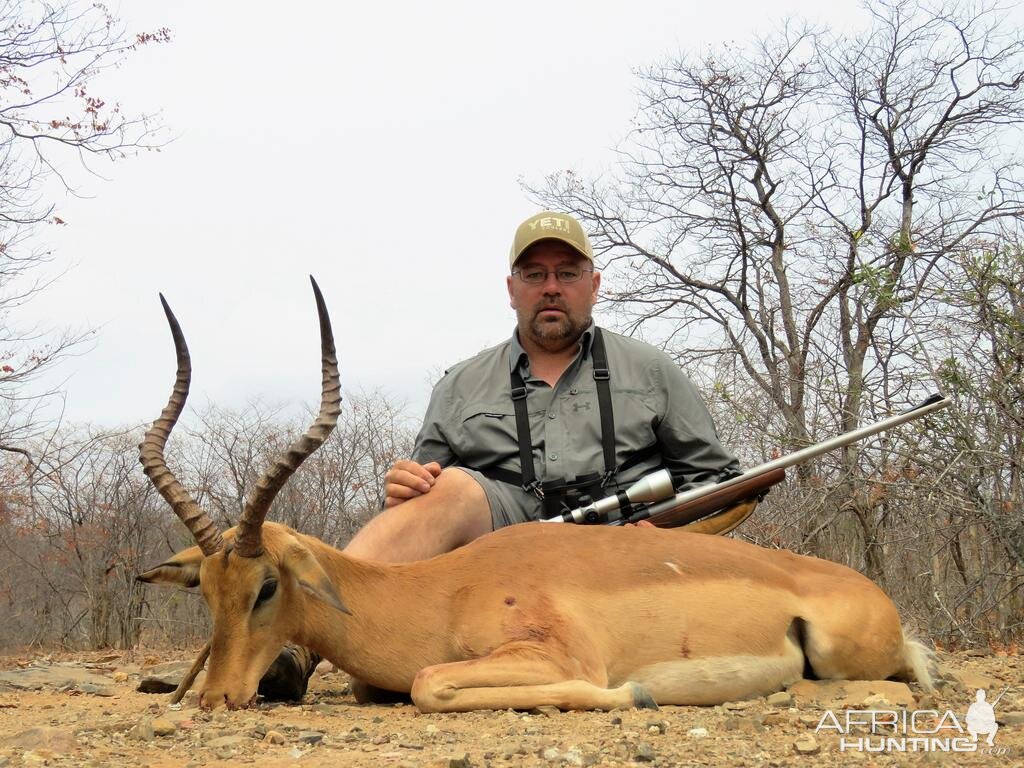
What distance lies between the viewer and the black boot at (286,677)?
5023 millimetres

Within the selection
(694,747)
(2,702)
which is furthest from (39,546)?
(694,747)

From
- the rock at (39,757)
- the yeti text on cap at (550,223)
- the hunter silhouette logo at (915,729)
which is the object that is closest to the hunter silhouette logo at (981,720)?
the hunter silhouette logo at (915,729)

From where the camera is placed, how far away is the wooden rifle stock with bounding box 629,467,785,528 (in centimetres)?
632

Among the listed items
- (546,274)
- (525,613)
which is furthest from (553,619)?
(546,274)

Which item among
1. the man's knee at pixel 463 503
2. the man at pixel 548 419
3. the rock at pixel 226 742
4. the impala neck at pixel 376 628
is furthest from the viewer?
the man at pixel 548 419

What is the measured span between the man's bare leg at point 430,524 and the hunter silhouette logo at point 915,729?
2.28m

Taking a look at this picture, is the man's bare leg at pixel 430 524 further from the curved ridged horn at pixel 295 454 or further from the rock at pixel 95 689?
the rock at pixel 95 689

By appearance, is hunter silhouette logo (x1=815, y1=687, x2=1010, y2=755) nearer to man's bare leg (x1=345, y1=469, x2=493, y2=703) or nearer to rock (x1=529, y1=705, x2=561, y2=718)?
rock (x1=529, y1=705, x2=561, y2=718)

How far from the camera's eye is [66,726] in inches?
167

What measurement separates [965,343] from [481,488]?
14.2ft

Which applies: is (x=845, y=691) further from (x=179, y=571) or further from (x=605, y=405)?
(x=179, y=571)

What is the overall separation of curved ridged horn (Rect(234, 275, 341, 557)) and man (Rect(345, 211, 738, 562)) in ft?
3.57

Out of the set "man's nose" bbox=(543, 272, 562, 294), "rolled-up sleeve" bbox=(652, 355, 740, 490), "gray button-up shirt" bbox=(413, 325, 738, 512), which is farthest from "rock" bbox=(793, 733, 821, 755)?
"man's nose" bbox=(543, 272, 562, 294)

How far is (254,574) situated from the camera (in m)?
4.67
